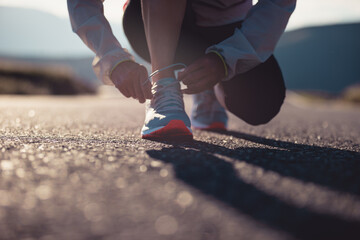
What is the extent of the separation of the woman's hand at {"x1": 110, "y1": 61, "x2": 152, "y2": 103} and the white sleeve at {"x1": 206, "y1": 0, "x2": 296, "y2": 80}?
0.32m

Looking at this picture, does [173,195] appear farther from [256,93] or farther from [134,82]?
[256,93]

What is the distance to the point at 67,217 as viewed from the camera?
42cm

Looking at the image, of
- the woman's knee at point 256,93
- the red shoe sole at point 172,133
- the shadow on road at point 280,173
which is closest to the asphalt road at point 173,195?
the shadow on road at point 280,173

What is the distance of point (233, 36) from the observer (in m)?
1.18

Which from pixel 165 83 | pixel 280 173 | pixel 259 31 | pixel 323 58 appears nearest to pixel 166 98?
pixel 165 83

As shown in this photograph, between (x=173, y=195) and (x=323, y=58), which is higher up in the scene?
(x=323, y=58)

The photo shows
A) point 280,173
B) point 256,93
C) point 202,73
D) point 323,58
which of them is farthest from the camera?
point 323,58

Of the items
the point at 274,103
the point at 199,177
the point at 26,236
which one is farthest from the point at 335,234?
the point at 274,103

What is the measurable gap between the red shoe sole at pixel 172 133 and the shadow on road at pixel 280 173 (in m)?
0.10

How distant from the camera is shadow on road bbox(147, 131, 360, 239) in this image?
1.38 feet

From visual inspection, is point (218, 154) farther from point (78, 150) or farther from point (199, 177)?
point (78, 150)

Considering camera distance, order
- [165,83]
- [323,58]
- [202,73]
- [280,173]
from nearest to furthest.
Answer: [280,173] → [202,73] → [165,83] → [323,58]

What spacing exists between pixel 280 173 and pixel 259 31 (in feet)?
2.34

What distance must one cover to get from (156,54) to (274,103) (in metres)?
0.66
